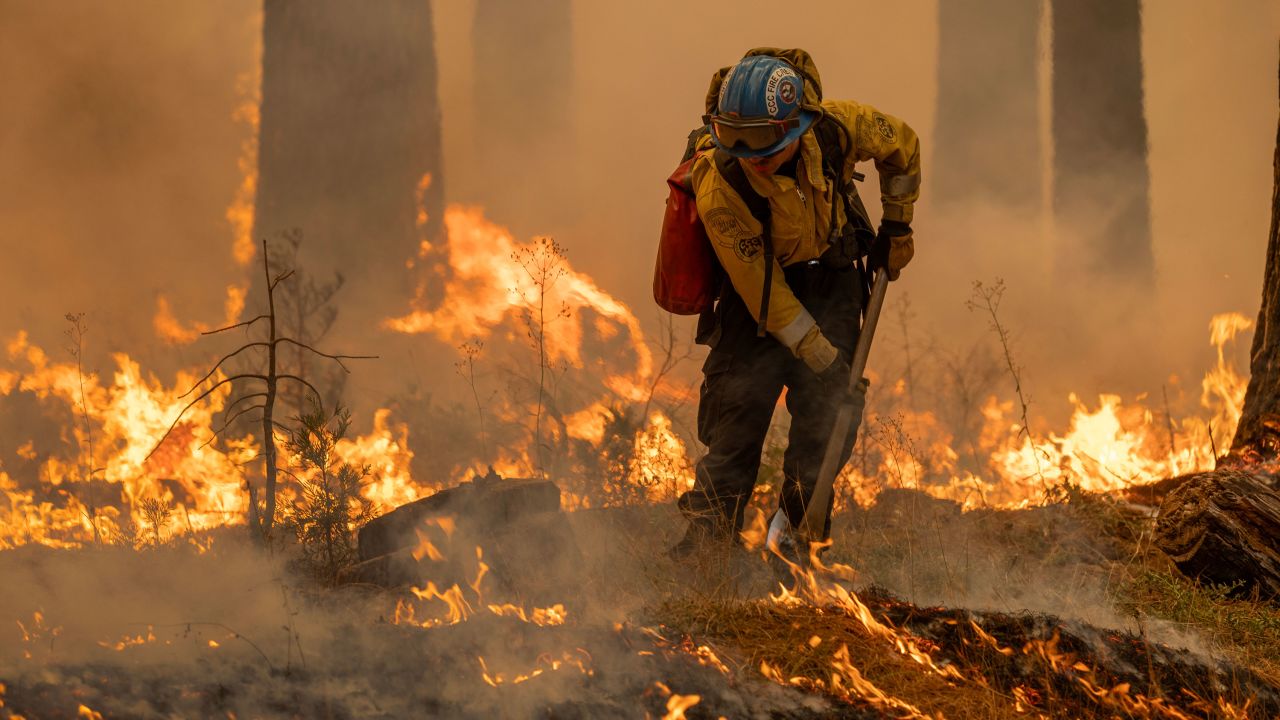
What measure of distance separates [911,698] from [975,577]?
1512 millimetres

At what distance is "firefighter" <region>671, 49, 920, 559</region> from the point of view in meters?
3.72

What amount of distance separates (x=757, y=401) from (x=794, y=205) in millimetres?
850

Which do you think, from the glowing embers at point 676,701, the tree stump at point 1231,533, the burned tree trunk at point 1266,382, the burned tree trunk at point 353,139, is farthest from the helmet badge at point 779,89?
the burned tree trunk at point 353,139

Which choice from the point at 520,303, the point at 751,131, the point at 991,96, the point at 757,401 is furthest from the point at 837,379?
the point at 991,96

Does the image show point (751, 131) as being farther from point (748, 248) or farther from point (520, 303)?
point (520, 303)

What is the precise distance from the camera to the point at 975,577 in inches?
180

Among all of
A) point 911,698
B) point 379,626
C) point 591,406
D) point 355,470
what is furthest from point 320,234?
point 911,698

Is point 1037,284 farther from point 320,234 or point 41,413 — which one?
point 41,413

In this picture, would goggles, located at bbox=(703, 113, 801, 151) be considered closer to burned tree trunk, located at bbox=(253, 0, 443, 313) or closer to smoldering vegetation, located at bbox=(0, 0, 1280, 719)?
smoldering vegetation, located at bbox=(0, 0, 1280, 719)

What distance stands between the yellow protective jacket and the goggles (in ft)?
0.47

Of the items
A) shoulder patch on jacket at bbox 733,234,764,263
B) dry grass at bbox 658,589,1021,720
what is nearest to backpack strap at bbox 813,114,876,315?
shoulder patch on jacket at bbox 733,234,764,263

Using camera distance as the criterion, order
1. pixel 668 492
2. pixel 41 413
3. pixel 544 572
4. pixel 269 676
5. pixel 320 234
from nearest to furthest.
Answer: pixel 269 676 → pixel 544 572 → pixel 668 492 → pixel 41 413 → pixel 320 234

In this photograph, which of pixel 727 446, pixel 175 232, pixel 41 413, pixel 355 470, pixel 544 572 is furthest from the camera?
pixel 175 232

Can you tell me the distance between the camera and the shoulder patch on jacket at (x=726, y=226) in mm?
3809
